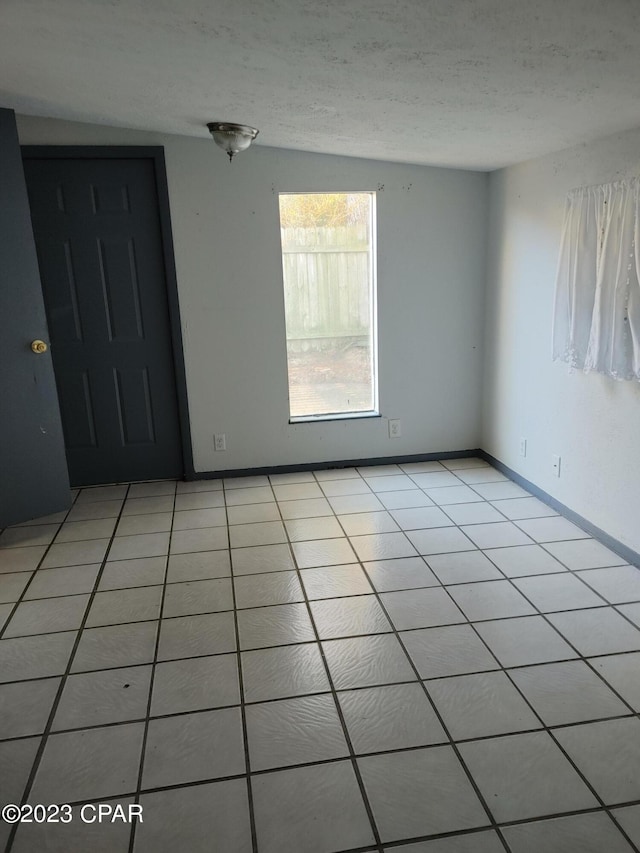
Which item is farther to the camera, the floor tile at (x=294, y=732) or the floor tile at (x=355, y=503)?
the floor tile at (x=355, y=503)

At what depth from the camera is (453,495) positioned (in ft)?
12.0

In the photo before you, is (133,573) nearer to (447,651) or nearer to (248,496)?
(248,496)

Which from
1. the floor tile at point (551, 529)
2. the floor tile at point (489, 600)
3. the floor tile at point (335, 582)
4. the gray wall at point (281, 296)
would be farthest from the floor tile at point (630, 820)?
the gray wall at point (281, 296)

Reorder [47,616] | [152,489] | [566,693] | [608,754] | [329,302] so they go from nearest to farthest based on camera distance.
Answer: [608,754] → [566,693] → [47,616] → [152,489] → [329,302]

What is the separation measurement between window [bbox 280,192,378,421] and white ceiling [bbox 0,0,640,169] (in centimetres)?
74

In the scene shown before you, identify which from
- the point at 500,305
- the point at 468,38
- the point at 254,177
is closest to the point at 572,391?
the point at 500,305

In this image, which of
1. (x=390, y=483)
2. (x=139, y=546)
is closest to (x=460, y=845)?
(x=139, y=546)

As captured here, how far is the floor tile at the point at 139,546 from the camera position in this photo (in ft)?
9.74

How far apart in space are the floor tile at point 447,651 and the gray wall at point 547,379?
103cm

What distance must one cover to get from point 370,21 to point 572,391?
84.4 inches

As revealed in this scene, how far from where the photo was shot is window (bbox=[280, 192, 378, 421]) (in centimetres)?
386

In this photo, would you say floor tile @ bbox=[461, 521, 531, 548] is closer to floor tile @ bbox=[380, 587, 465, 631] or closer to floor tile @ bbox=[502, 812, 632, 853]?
floor tile @ bbox=[380, 587, 465, 631]

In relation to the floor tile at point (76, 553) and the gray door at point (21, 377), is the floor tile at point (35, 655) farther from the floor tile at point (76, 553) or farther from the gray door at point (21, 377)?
the gray door at point (21, 377)

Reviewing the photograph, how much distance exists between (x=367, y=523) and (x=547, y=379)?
4.21ft
